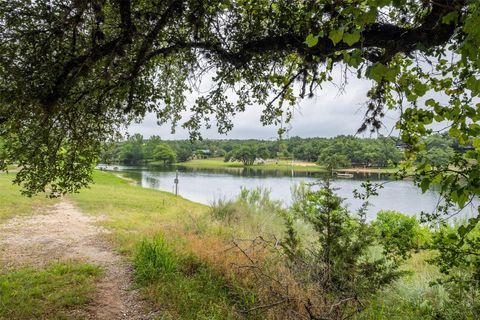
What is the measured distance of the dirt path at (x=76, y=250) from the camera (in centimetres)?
492

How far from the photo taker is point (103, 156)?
19.8ft

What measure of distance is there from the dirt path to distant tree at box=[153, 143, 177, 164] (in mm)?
61114

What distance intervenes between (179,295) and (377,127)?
3.66 meters

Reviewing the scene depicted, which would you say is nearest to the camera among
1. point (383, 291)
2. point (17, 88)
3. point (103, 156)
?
point (17, 88)

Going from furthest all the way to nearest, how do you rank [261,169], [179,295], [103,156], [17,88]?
[261,169] < [103,156] < [179,295] < [17,88]

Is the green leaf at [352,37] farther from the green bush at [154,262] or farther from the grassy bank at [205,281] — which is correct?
the green bush at [154,262]

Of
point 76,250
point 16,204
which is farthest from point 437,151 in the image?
point 16,204

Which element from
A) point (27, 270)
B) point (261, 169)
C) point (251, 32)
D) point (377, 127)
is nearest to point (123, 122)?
point (251, 32)

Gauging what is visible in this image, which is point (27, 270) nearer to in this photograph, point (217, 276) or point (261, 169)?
point (217, 276)

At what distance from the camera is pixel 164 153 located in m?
74.6

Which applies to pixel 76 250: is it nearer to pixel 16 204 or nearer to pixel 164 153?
pixel 16 204

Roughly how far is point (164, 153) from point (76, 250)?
223 feet

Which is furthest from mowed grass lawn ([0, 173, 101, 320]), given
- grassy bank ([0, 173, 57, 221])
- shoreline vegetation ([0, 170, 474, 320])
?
grassy bank ([0, 173, 57, 221])

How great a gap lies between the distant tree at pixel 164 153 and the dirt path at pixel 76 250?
61114 millimetres
